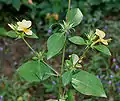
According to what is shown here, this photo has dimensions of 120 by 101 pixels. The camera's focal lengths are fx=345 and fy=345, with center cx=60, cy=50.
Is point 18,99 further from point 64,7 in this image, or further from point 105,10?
point 105,10

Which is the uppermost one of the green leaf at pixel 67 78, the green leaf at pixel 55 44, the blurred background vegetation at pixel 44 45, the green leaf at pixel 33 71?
the green leaf at pixel 55 44

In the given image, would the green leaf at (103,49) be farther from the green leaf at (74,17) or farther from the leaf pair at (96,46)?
the green leaf at (74,17)

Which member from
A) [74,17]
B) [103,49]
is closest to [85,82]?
[103,49]

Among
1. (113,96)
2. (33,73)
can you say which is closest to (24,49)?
(113,96)

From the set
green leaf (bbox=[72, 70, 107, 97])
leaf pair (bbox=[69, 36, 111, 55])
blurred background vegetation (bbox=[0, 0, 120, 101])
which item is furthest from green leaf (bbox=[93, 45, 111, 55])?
blurred background vegetation (bbox=[0, 0, 120, 101])

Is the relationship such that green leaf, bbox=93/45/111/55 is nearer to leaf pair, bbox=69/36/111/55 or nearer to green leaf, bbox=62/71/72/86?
→ leaf pair, bbox=69/36/111/55

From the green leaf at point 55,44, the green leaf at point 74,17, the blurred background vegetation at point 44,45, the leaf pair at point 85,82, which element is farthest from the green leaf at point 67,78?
the blurred background vegetation at point 44,45

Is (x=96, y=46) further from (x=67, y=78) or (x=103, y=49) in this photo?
(x=67, y=78)

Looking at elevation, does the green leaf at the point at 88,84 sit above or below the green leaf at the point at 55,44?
below
